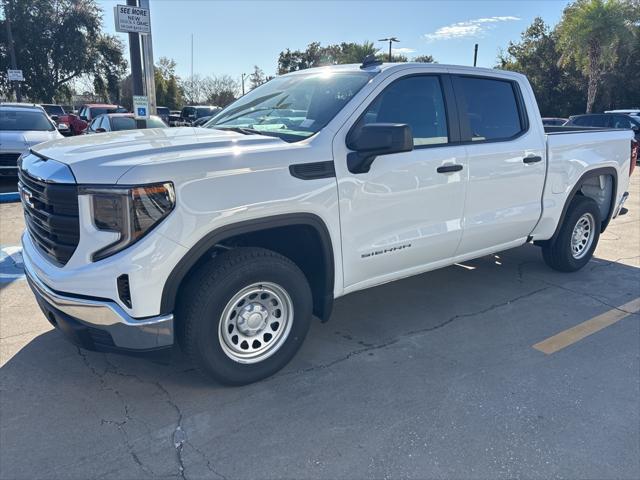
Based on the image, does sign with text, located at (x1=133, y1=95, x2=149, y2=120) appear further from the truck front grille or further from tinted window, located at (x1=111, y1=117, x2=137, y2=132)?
the truck front grille

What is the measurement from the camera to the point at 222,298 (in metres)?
2.92

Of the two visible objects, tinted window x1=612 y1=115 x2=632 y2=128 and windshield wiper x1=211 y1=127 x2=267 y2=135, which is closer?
windshield wiper x1=211 y1=127 x2=267 y2=135

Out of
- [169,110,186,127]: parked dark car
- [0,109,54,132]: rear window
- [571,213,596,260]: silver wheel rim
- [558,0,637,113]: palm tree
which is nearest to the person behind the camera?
[571,213,596,260]: silver wheel rim

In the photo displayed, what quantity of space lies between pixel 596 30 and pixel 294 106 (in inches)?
1002

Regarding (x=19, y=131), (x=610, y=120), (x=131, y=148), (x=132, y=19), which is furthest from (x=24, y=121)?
(x=610, y=120)

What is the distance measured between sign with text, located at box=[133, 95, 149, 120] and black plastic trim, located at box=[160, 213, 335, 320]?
20.8 feet

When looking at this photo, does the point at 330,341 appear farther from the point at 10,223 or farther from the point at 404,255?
the point at 10,223

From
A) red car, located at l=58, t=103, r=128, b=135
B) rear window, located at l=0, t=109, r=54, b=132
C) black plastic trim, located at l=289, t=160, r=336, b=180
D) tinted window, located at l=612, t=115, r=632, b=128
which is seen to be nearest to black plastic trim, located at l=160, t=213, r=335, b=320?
black plastic trim, located at l=289, t=160, r=336, b=180

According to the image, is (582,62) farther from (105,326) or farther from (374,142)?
(105,326)

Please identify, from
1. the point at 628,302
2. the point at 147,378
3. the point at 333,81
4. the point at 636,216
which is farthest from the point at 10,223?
the point at 636,216

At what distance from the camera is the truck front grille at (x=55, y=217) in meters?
2.68

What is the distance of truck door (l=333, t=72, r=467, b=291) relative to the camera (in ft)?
11.2

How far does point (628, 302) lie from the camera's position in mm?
4852

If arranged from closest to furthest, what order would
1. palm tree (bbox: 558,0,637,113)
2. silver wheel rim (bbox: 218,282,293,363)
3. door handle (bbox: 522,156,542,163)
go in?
silver wheel rim (bbox: 218,282,293,363)
door handle (bbox: 522,156,542,163)
palm tree (bbox: 558,0,637,113)
